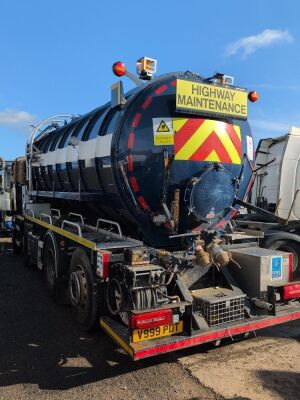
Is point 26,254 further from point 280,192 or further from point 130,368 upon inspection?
point 280,192

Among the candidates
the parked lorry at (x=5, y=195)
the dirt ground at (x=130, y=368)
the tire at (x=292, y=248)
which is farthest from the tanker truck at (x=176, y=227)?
the parked lorry at (x=5, y=195)

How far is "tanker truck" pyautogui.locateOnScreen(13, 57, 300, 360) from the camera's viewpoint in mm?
3902

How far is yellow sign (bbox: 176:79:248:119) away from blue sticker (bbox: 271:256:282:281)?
1.73m

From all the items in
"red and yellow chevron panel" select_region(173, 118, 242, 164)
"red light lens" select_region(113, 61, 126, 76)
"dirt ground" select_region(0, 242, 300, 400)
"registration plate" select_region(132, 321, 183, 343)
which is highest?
"red light lens" select_region(113, 61, 126, 76)

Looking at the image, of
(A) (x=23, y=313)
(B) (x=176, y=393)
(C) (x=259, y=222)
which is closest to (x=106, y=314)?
(B) (x=176, y=393)

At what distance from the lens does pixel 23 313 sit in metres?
5.66

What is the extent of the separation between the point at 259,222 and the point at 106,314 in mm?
4923

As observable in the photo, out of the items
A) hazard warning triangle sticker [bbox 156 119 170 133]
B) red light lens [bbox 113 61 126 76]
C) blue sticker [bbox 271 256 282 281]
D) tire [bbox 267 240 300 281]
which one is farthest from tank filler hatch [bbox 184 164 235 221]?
tire [bbox 267 240 300 281]

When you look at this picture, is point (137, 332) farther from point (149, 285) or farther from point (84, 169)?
point (84, 169)

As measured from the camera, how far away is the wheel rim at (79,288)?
484 cm

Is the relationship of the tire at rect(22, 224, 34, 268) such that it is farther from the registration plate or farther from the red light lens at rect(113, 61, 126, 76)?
the registration plate

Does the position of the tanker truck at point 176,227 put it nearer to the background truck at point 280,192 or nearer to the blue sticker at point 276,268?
the blue sticker at point 276,268

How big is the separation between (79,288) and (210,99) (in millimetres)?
2781

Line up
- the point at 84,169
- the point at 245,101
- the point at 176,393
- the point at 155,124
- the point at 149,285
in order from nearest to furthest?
the point at 176,393, the point at 149,285, the point at 155,124, the point at 245,101, the point at 84,169
